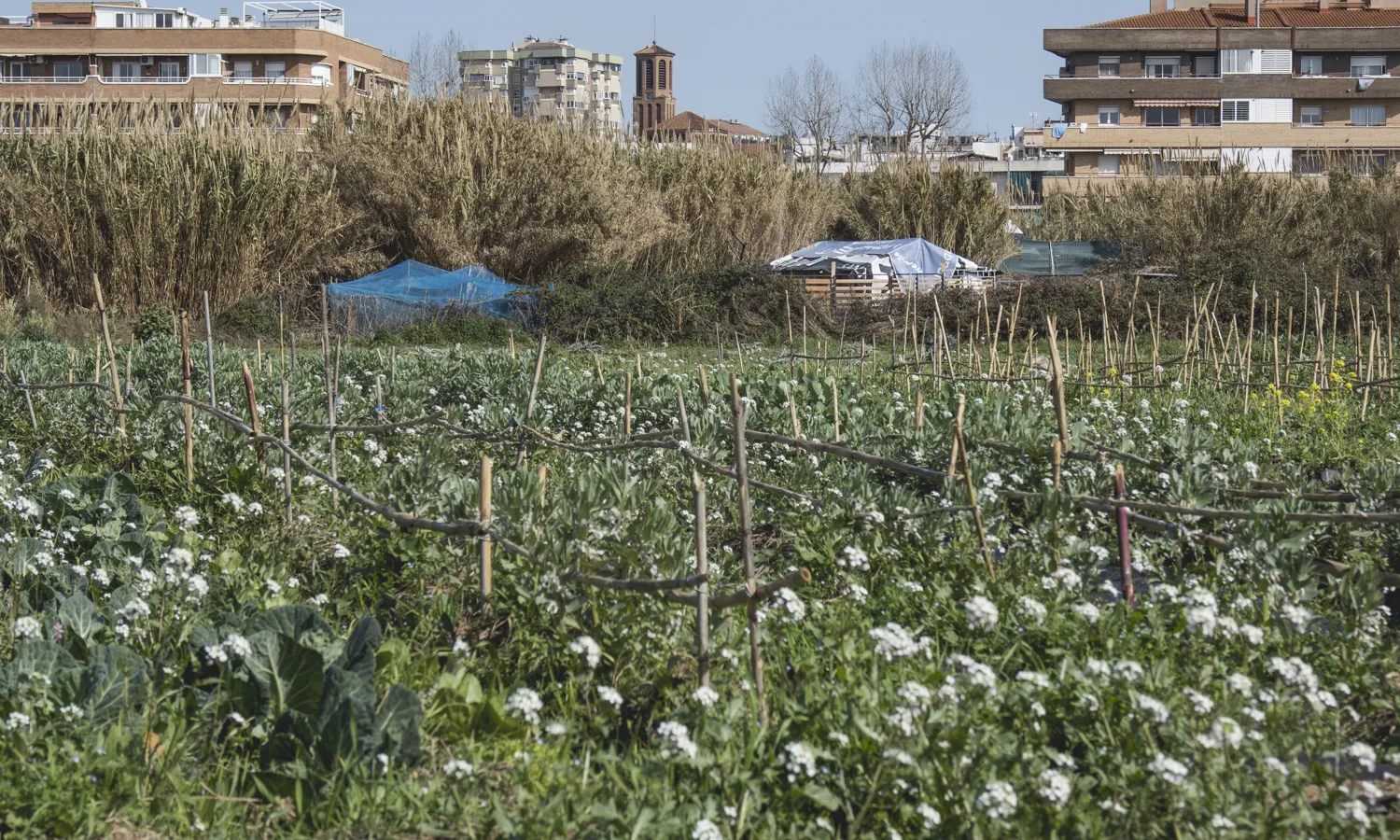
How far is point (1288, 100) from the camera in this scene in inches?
2207

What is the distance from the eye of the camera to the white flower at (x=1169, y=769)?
2613 millimetres

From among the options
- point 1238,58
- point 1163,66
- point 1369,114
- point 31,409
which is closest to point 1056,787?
point 31,409

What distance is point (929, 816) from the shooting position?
2.62 meters

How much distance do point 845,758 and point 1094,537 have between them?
6.65 feet

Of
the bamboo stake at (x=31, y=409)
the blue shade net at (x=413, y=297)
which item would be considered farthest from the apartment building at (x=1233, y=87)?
the bamboo stake at (x=31, y=409)

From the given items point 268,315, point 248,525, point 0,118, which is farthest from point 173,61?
point 248,525

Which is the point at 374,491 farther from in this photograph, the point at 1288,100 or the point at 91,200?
the point at 1288,100

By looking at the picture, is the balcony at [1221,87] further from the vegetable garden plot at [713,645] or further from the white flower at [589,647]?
the white flower at [589,647]

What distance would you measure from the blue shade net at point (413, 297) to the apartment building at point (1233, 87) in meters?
39.9

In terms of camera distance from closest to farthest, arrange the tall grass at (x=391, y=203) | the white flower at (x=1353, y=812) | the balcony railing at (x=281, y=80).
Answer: the white flower at (x=1353, y=812) < the tall grass at (x=391, y=203) < the balcony railing at (x=281, y=80)

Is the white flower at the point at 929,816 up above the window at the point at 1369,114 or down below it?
below

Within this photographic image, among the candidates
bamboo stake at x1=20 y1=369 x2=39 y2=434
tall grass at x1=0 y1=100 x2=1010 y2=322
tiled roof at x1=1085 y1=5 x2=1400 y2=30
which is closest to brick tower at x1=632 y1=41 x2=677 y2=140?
tiled roof at x1=1085 y1=5 x2=1400 y2=30

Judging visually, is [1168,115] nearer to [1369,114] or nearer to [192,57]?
[1369,114]

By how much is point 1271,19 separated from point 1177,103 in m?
7.43
